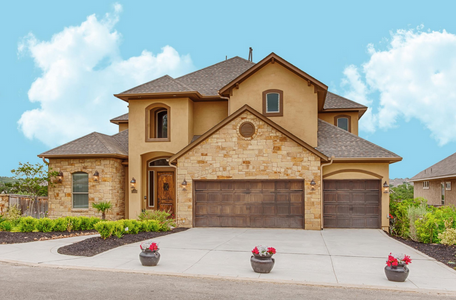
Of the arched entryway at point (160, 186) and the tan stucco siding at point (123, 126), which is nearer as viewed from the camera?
the arched entryway at point (160, 186)

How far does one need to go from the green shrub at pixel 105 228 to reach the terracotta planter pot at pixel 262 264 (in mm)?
6132

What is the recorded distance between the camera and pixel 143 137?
21.3 meters

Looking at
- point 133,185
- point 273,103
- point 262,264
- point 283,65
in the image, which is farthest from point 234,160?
point 262,264

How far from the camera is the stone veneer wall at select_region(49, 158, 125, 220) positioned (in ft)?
66.5

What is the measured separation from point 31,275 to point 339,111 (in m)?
20.4

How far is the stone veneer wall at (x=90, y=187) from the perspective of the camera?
20.3m

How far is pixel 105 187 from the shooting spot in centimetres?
2023

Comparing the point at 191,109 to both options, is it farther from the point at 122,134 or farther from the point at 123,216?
the point at 123,216

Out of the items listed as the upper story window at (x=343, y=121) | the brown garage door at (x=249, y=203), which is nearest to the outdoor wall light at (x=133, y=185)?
the brown garage door at (x=249, y=203)

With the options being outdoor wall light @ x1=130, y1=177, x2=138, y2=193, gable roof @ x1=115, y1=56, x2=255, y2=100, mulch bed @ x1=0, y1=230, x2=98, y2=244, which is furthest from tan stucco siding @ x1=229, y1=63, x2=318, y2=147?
mulch bed @ x1=0, y1=230, x2=98, y2=244

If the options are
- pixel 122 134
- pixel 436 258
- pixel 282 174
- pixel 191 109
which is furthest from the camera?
pixel 122 134

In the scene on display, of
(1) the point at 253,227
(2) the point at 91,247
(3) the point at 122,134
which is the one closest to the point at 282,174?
(1) the point at 253,227

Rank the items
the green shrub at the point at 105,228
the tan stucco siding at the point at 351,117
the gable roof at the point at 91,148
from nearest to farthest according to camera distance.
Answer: the green shrub at the point at 105,228, the gable roof at the point at 91,148, the tan stucco siding at the point at 351,117

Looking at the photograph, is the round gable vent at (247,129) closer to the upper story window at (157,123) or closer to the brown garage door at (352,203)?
the brown garage door at (352,203)
